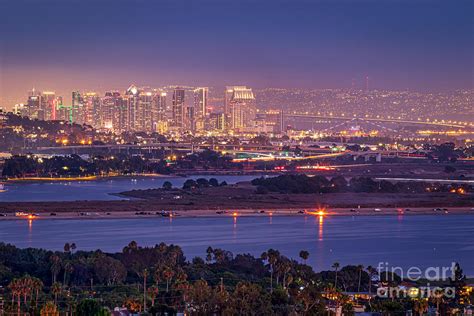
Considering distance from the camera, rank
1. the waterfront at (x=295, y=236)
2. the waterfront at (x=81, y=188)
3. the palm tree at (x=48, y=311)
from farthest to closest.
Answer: the waterfront at (x=81, y=188), the waterfront at (x=295, y=236), the palm tree at (x=48, y=311)

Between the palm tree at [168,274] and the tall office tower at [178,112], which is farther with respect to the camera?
the tall office tower at [178,112]

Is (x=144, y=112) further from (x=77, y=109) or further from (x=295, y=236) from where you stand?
(x=295, y=236)

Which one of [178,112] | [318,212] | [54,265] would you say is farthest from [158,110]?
[54,265]

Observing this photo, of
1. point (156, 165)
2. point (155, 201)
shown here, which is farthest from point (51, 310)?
point (156, 165)

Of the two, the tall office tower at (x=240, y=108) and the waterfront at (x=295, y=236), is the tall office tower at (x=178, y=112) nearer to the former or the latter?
the tall office tower at (x=240, y=108)

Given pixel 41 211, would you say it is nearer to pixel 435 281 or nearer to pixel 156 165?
pixel 435 281

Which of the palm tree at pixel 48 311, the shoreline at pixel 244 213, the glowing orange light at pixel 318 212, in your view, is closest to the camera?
the palm tree at pixel 48 311

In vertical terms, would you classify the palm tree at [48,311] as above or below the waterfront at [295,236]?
below

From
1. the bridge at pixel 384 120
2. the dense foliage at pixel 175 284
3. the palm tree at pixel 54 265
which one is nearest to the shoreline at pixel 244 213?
the dense foliage at pixel 175 284
